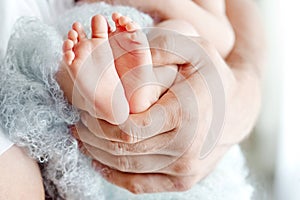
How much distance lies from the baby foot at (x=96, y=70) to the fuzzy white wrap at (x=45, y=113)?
1.3 inches

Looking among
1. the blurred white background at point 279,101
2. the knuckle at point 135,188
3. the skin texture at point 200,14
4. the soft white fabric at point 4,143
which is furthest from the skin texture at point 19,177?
the blurred white background at point 279,101

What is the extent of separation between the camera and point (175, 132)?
1.84 feet

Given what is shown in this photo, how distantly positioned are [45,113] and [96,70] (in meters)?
0.08

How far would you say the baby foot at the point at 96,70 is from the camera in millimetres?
475

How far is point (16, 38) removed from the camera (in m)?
0.56

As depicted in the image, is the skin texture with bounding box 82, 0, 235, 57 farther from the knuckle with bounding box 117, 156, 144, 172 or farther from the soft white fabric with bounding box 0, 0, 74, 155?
the knuckle with bounding box 117, 156, 144, 172

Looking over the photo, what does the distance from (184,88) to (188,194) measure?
0.47ft

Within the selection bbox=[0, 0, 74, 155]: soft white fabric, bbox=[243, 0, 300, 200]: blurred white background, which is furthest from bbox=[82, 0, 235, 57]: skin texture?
bbox=[243, 0, 300, 200]: blurred white background

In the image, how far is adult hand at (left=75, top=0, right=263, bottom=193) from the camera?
21.1 inches

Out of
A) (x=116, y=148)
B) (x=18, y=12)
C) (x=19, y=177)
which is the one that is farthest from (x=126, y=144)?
(x=18, y=12)

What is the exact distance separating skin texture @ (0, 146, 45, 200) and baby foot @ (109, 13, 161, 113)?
0.12 m

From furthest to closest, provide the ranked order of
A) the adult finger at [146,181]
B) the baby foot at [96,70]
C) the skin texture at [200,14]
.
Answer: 1. the skin texture at [200,14]
2. the adult finger at [146,181]
3. the baby foot at [96,70]

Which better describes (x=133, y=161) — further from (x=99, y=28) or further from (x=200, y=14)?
(x=200, y=14)

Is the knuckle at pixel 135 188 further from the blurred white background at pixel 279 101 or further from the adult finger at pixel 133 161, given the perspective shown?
the blurred white background at pixel 279 101
